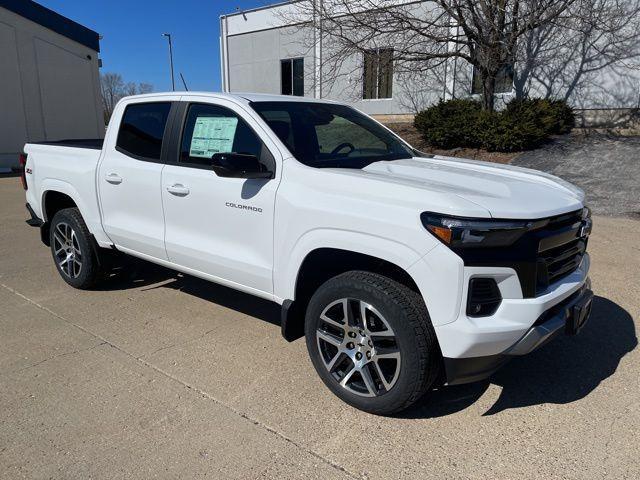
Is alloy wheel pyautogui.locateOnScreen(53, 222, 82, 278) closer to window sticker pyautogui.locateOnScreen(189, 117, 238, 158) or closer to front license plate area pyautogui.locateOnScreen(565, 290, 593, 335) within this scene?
window sticker pyautogui.locateOnScreen(189, 117, 238, 158)

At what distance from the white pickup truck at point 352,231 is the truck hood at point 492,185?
2 centimetres

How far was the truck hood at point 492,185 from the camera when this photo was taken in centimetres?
254

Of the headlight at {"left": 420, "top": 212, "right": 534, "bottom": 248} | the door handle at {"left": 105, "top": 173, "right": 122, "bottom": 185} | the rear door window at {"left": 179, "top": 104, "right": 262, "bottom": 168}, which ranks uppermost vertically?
the rear door window at {"left": 179, "top": 104, "right": 262, "bottom": 168}

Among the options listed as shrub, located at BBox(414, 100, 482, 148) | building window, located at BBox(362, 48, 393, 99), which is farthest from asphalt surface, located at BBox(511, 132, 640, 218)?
building window, located at BBox(362, 48, 393, 99)

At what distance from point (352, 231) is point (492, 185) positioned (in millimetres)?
907

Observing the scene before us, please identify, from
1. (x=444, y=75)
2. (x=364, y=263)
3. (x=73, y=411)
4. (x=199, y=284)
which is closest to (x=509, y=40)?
(x=444, y=75)

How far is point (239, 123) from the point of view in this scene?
11.5ft

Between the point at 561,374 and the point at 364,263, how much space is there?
62.5 inches

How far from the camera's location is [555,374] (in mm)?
3326

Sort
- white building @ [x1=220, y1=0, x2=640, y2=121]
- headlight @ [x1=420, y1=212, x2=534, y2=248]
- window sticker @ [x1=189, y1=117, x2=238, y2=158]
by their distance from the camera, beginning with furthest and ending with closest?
white building @ [x1=220, y1=0, x2=640, y2=121]
window sticker @ [x1=189, y1=117, x2=238, y2=158]
headlight @ [x1=420, y1=212, x2=534, y2=248]

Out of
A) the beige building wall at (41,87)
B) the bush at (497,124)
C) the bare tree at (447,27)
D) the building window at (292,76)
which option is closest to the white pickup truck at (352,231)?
the bush at (497,124)

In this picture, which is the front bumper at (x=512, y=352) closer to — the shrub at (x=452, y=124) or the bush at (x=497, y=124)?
the bush at (x=497, y=124)

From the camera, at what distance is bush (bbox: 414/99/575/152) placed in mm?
13023

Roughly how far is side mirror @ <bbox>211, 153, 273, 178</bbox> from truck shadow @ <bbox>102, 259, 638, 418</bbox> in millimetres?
1505
